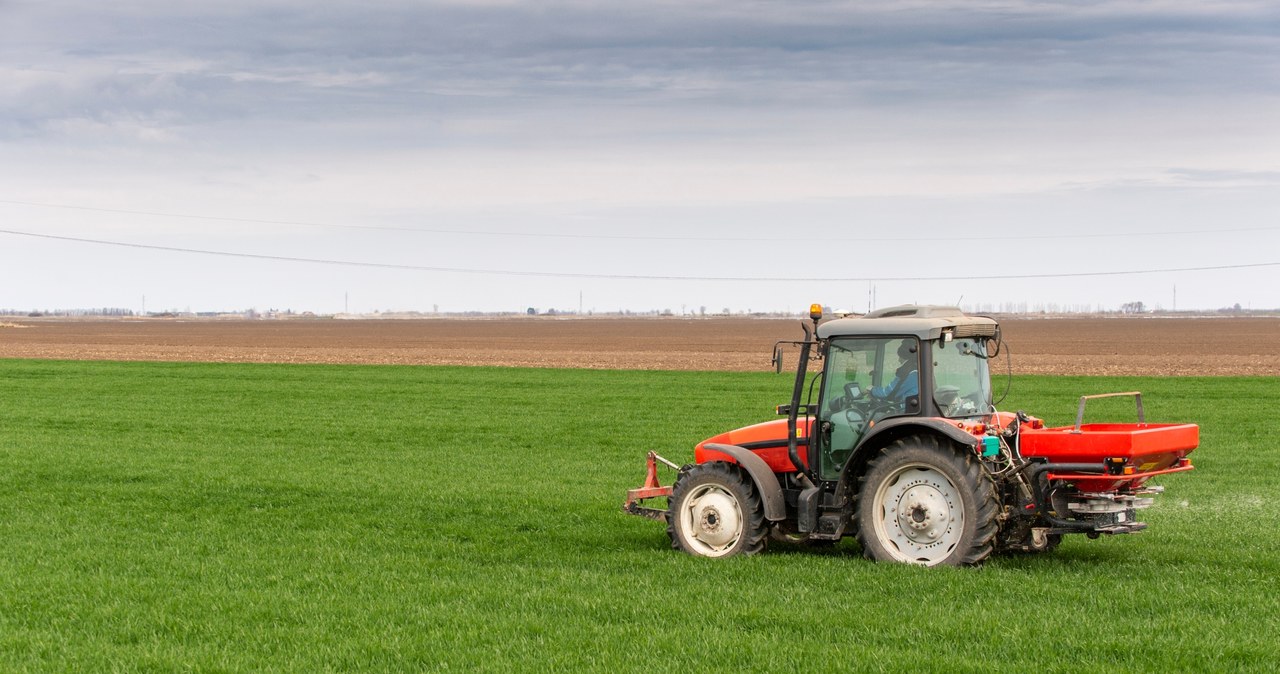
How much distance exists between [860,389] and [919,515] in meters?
1.18

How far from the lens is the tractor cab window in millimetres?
10289

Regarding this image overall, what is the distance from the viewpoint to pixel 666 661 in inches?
295

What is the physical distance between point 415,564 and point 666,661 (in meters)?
4.00

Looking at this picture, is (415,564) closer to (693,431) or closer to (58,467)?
(58,467)

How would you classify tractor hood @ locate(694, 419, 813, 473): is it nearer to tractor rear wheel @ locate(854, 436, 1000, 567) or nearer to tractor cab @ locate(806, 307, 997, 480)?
tractor cab @ locate(806, 307, 997, 480)

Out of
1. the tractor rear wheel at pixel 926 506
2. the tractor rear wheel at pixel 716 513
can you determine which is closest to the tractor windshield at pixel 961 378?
the tractor rear wheel at pixel 926 506

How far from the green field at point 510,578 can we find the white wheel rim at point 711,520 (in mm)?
314

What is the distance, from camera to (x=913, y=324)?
33.7ft

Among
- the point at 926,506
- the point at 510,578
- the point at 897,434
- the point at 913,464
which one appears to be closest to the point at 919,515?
the point at 926,506

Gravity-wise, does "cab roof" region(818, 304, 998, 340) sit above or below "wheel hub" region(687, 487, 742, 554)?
above

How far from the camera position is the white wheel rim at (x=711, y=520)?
10.8 m

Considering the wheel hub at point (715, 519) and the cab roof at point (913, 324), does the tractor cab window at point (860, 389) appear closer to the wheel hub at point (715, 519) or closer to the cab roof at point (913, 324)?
the cab roof at point (913, 324)

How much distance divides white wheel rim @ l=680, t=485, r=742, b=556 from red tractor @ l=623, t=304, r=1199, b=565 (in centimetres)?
1

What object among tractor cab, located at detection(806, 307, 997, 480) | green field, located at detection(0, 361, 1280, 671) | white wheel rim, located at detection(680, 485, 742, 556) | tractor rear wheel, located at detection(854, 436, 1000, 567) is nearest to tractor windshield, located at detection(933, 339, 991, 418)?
→ tractor cab, located at detection(806, 307, 997, 480)
